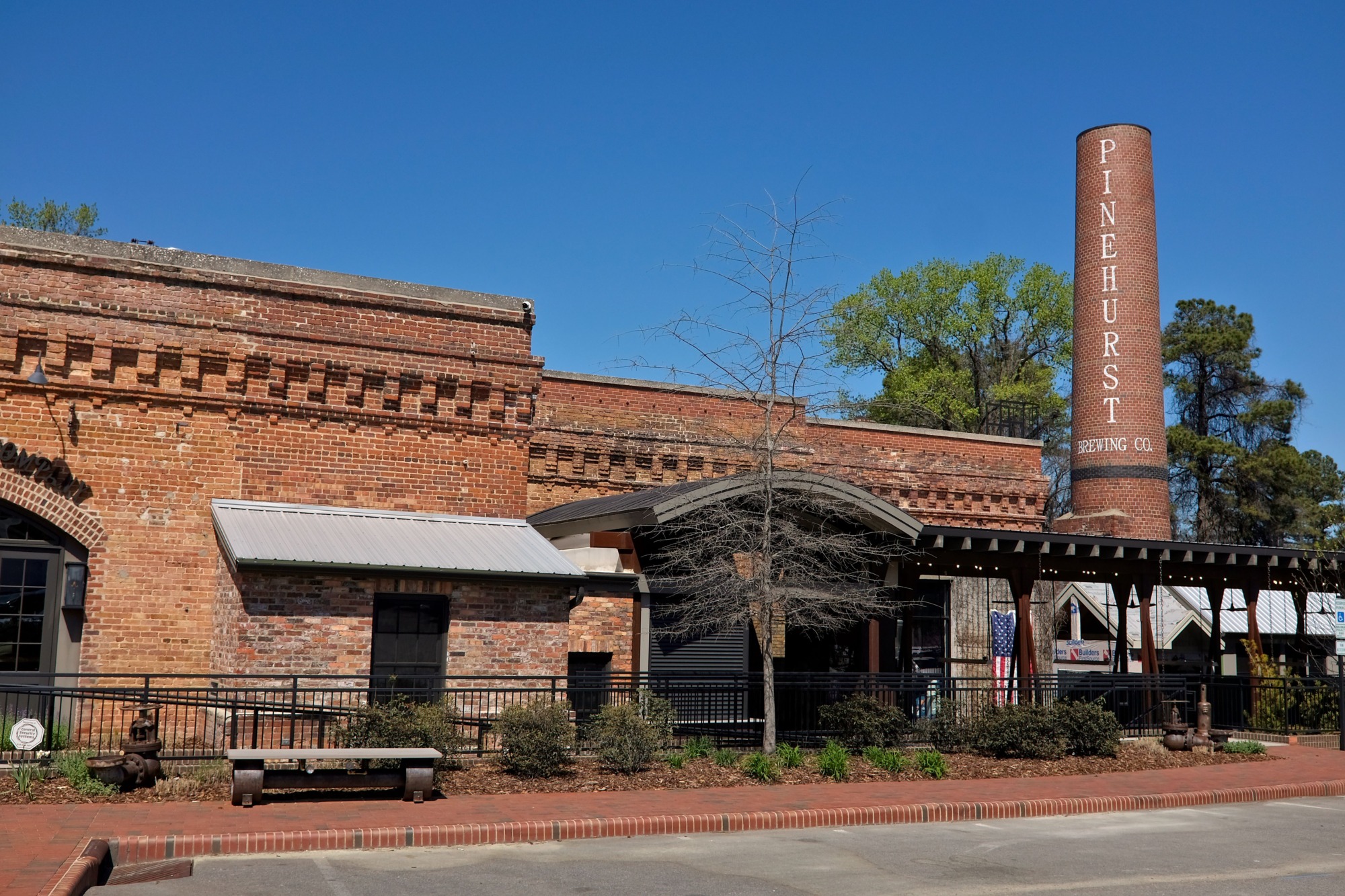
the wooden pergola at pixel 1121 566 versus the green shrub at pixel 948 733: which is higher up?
the wooden pergola at pixel 1121 566

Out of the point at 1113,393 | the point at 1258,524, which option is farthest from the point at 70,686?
the point at 1258,524

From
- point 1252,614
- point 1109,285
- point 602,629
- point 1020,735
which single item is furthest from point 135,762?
point 1109,285

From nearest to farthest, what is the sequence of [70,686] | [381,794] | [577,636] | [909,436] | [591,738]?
[381,794], [591,738], [70,686], [577,636], [909,436]

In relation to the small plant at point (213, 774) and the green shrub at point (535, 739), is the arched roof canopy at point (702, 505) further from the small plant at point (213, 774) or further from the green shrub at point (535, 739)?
the small plant at point (213, 774)

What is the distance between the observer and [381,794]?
13.0 metres

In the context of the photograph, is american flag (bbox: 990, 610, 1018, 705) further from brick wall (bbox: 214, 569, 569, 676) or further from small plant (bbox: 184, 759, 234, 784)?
small plant (bbox: 184, 759, 234, 784)

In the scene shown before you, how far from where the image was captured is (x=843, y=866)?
10.2 metres

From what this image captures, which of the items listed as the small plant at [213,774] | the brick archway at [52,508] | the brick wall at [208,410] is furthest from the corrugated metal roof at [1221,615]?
the brick archway at [52,508]

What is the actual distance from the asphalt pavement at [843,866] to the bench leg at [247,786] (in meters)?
1.82

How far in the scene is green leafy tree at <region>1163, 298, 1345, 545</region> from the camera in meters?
50.9

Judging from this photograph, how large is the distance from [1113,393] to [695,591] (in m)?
20.3

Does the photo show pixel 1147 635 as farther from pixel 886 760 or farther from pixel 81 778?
pixel 81 778

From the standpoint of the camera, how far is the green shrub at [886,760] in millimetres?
15508

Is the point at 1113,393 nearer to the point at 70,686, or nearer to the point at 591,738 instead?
the point at 591,738
